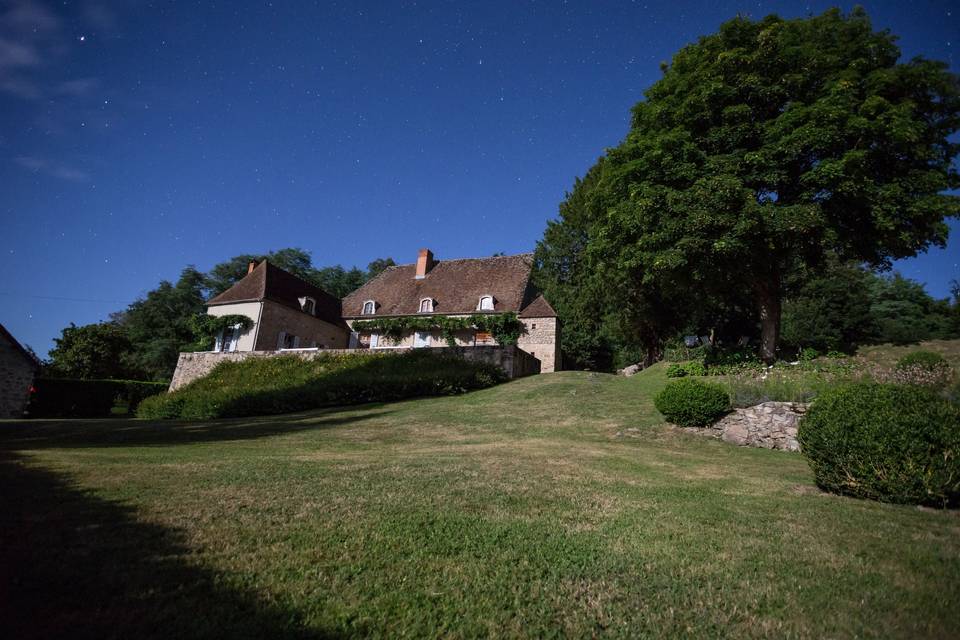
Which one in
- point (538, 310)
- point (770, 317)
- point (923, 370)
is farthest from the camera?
point (538, 310)

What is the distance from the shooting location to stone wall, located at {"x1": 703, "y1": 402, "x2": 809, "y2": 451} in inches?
401

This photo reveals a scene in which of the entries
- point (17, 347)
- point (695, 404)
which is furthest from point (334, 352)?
point (695, 404)

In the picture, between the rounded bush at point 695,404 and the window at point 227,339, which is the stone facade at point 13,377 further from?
the rounded bush at point 695,404

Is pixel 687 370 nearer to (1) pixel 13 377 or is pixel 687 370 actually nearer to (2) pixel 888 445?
(2) pixel 888 445

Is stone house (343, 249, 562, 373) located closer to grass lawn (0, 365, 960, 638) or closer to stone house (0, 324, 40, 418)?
stone house (0, 324, 40, 418)

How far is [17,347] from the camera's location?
21.7 m

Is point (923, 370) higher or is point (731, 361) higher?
point (731, 361)

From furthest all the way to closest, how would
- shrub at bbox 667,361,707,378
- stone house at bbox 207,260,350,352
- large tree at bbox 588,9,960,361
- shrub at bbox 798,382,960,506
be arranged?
stone house at bbox 207,260,350,352 < shrub at bbox 667,361,707,378 < large tree at bbox 588,9,960,361 < shrub at bbox 798,382,960,506

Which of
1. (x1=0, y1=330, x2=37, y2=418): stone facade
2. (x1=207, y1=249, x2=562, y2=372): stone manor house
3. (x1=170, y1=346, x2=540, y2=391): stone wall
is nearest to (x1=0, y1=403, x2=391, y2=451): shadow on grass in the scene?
(x1=170, y1=346, x2=540, y2=391): stone wall

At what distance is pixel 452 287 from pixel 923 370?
82.8 feet

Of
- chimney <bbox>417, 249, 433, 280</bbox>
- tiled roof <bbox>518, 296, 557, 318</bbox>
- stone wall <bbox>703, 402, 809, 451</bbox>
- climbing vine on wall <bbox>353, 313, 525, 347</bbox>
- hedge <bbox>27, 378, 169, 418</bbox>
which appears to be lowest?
hedge <bbox>27, 378, 169, 418</bbox>

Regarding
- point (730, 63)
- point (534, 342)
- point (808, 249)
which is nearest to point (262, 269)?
point (534, 342)

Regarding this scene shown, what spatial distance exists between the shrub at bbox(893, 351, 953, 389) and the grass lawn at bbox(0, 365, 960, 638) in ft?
31.7

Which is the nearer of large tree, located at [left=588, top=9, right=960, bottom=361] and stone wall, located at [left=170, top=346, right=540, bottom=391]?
large tree, located at [left=588, top=9, right=960, bottom=361]
